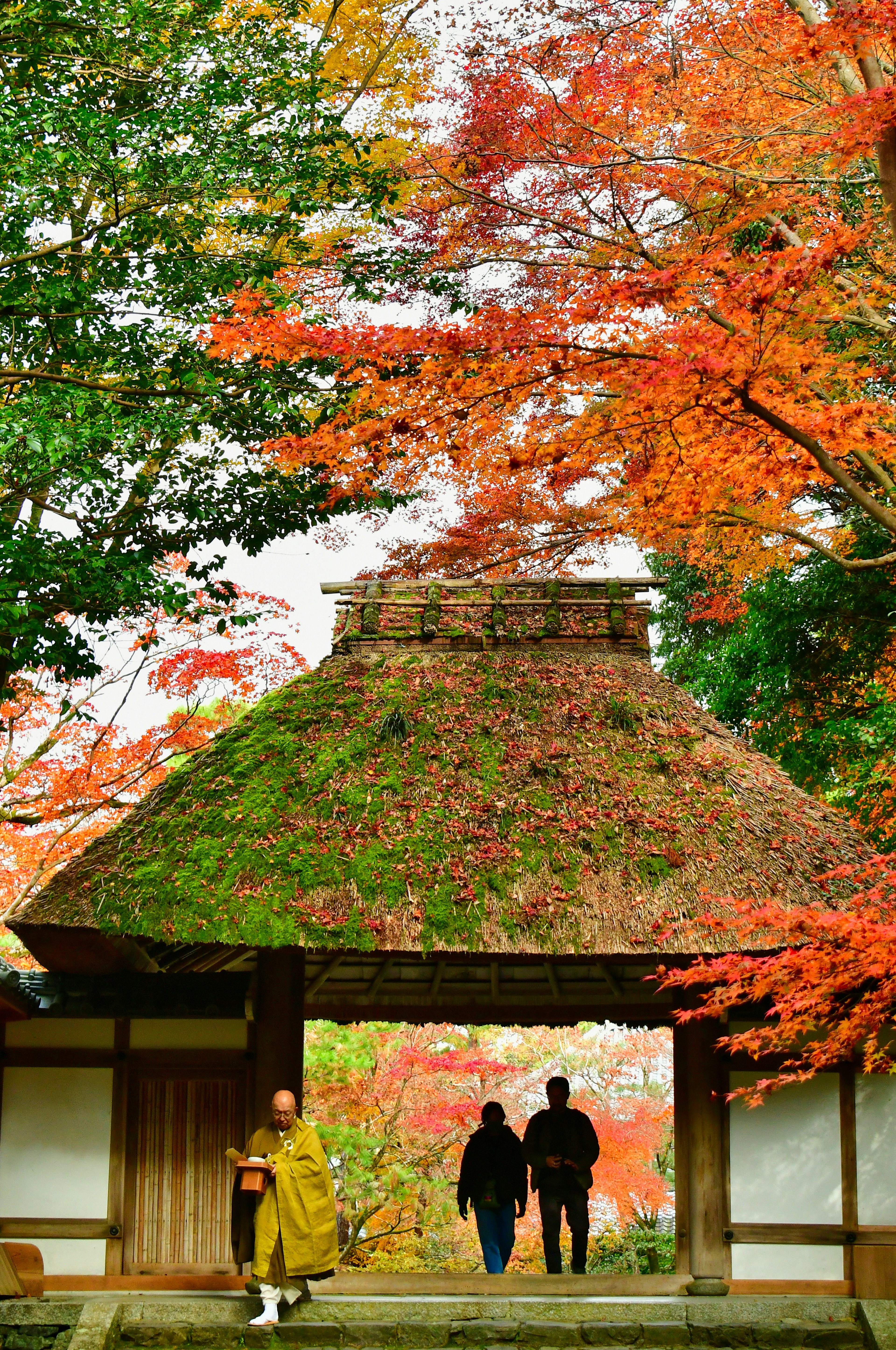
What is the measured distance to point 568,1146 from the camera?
7.89 metres

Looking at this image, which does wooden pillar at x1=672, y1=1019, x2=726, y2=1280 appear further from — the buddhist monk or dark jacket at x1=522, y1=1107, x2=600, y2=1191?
the buddhist monk

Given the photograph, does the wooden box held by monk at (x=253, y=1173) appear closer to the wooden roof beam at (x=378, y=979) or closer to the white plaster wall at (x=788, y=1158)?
the white plaster wall at (x=788, y=1158)

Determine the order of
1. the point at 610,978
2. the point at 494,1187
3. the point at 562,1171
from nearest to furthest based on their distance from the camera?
the point at 494,1187, the point at 562,1171, the point at 610,978

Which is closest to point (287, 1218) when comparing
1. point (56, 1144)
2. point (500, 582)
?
point (56, 1144)

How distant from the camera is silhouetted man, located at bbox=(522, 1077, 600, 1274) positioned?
25.6 ft

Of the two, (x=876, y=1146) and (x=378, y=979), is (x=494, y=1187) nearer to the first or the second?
(x=378, y=979)

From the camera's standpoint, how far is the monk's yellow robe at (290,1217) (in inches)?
249

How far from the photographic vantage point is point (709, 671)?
1452cm

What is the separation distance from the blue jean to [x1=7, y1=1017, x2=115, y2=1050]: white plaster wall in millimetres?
2736

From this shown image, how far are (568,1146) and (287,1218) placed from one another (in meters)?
2.33

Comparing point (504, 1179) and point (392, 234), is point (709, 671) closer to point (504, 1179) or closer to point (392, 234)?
point (392, 234)

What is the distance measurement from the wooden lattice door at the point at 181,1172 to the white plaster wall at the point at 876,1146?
150 inches

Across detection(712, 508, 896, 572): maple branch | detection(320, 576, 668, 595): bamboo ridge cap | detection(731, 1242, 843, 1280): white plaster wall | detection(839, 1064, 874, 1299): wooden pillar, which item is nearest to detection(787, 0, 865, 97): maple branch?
detection(712, 508, 896, 572): maple branch

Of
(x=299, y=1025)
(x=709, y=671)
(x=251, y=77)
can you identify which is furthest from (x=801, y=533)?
(x=709, y=671)
